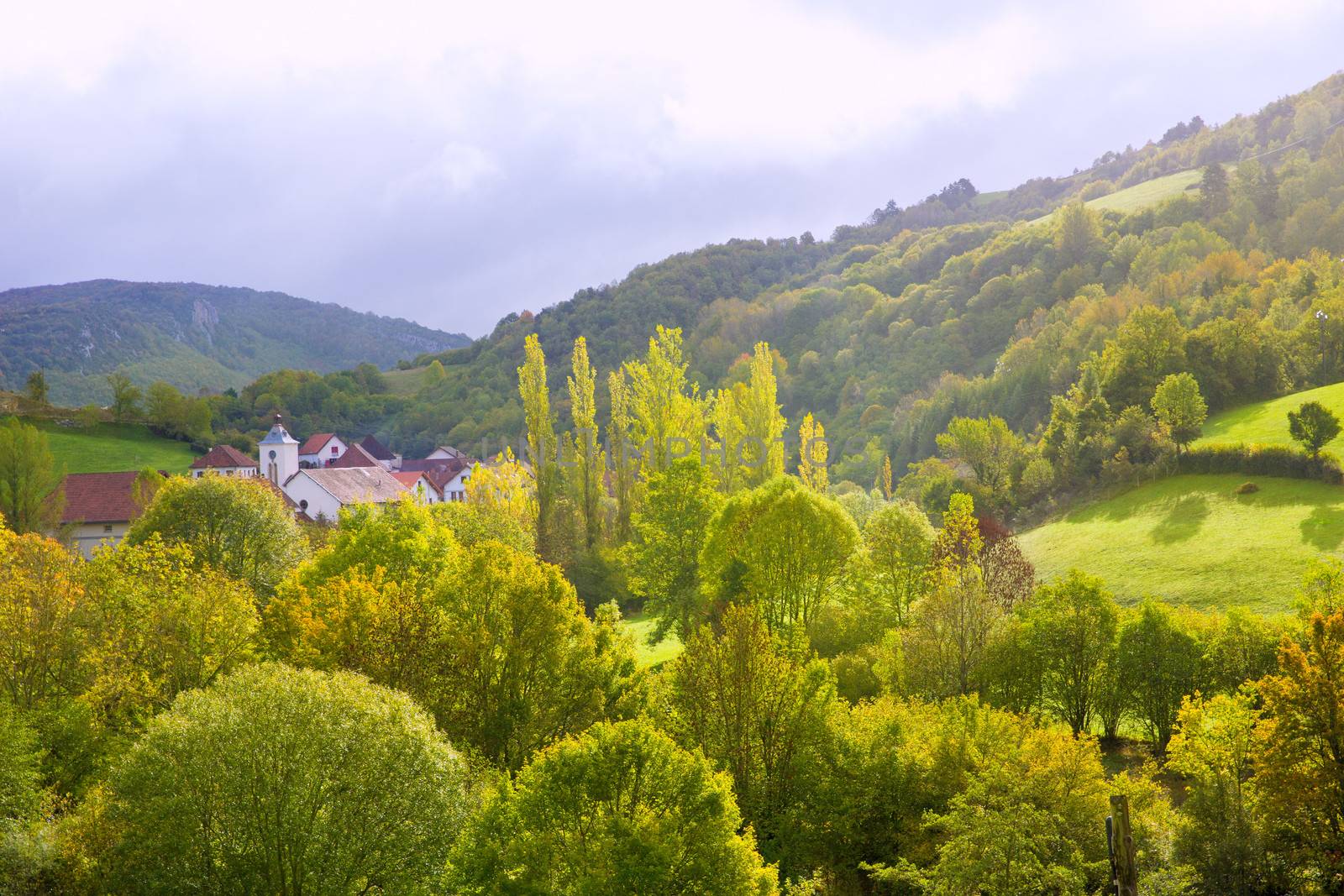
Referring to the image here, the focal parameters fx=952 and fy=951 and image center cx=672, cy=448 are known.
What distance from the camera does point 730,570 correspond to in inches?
1609

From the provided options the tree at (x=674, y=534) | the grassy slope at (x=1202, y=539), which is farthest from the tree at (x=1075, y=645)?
the tree at (x=674, y=534)

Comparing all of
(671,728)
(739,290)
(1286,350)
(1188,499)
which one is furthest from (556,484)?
(739,290)

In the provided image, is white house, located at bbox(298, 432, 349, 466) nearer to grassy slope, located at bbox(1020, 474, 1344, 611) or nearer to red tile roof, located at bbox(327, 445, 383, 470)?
red tile roof, located at bbox(327, 445, 383, 470)

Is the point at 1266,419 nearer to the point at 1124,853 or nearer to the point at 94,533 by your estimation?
the point at 1124,853

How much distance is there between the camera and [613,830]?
18.2 m

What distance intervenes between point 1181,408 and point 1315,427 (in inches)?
284

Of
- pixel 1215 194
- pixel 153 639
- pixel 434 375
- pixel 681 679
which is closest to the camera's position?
pixel 681 679

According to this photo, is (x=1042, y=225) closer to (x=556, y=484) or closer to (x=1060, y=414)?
(x=1060, y=414)

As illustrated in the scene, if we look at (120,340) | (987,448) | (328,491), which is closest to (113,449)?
(328,491)

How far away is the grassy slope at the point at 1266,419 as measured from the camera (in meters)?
51.8

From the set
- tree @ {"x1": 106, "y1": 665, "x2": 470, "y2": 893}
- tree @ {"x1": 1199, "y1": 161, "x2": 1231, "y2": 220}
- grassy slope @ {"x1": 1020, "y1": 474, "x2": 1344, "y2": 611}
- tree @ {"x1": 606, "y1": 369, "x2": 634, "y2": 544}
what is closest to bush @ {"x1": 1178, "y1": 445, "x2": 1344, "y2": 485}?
grassy slope @ {"x1": 1020, "y1": 474, "x2": 1344, "y2": 611}

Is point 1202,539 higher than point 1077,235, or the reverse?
point 1077,235

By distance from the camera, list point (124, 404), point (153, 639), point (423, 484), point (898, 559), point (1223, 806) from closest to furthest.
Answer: point (1223, 806)
point (153, 639)
point (898, 559)
point (423, 484)
point (124, 404)

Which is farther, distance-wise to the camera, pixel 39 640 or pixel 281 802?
pixel 39 640
